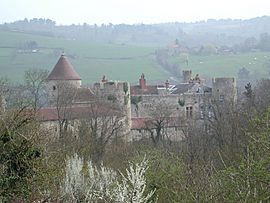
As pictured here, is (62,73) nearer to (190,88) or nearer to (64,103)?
(64,103)

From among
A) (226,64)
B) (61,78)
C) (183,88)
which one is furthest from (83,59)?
(61,78)

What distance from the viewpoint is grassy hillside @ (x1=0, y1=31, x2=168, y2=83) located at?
7644 cm

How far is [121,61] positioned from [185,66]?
382 inches

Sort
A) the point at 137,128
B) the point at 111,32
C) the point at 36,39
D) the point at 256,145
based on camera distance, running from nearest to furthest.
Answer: the point at 256,145, the point at 137,128, the point at 36,39, the point at 111,32

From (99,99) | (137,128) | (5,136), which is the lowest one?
(137,128)

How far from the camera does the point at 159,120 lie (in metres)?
42.1

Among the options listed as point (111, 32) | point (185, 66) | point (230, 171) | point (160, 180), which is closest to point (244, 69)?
point (185, 66)

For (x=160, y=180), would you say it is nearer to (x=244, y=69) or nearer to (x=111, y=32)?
(x=244, y=69)

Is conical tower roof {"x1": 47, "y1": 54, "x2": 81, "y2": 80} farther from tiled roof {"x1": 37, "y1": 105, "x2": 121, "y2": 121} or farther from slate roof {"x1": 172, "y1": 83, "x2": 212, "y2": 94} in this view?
slate roof {"x1": 172, "y1": 83, "x2": 212, "y2": 94}

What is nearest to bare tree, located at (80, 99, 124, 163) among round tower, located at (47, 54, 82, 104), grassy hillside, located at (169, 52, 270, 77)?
round tower, located at (47, 54, 82, 104)

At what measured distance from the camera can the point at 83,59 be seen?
86938 mm

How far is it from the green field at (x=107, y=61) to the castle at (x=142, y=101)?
24.3 metres

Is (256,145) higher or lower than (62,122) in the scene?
higher

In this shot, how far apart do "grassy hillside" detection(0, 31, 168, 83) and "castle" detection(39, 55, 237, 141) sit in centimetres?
2491
